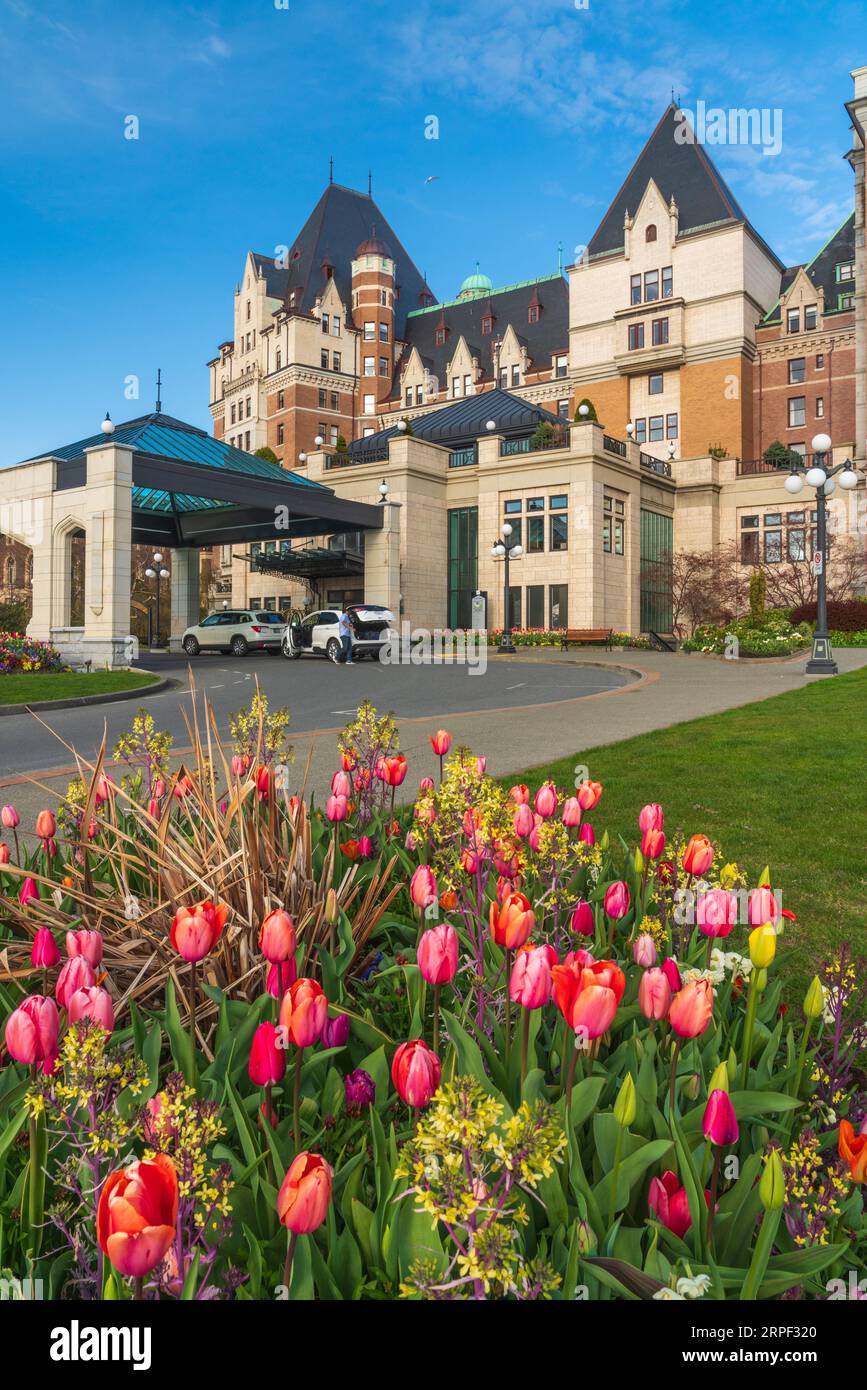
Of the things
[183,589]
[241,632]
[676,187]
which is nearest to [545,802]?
[241,632]

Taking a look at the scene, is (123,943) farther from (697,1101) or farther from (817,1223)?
(817,1223)

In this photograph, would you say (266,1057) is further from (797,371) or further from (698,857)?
(797,371)

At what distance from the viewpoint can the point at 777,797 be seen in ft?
21.2

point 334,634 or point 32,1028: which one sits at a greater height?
point 334,634

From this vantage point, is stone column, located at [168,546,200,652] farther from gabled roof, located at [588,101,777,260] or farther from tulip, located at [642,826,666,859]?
tulip, located at [642,826,666,859]

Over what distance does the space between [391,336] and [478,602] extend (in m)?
42.8

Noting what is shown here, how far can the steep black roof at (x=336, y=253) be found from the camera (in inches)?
2867

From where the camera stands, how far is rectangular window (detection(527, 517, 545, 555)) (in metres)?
40.4

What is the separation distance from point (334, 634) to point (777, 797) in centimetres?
2399

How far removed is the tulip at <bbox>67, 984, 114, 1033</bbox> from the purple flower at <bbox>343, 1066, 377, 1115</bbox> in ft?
2.13

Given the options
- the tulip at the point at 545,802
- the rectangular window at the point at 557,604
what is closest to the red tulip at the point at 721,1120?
the tulip at the point at 545,802

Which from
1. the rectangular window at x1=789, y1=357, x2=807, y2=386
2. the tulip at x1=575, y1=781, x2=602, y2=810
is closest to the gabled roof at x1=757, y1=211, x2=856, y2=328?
the rectangular window at x1=789, y1=357, x2=807, y2=386

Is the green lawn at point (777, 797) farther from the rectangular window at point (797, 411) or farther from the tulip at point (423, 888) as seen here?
the rectangular window at point (797, 411)
